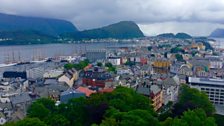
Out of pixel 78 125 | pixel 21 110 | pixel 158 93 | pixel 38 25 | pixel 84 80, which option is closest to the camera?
pixel 78 125

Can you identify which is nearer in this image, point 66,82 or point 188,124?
point 188,124

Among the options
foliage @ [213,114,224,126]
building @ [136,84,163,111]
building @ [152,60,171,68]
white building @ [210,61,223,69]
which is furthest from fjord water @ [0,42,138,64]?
foliage @ [213,114,224,126]

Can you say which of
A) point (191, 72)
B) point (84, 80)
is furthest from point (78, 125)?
point (191, 72)

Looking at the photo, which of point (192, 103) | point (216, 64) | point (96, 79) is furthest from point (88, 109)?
point (216, 64)

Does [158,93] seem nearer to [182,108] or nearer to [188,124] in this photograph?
[182,108]

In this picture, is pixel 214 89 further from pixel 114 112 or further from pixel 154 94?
pixel 114 112

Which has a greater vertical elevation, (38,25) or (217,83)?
(38,25)

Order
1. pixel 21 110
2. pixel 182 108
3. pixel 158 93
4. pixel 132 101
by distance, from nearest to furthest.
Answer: pixel 132 101 < pixel 182 108 < pixel 21 110 < pixel 158 93
